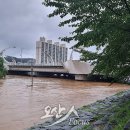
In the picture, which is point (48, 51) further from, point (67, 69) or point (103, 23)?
point (103, 23)

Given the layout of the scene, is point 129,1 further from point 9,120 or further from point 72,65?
point 72,65

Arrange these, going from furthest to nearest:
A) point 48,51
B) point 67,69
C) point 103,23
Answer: point 48,51 → point 67,69 → point 103,23

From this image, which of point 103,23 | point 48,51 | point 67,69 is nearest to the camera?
point 103,23

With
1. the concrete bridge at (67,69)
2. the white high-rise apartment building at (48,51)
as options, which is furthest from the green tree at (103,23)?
the white high-rise apartment building at (48,51)

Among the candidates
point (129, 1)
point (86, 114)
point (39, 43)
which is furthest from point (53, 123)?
point (39, 43)

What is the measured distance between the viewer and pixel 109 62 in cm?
1055

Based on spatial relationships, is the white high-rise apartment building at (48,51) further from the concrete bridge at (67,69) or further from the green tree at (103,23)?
the green tree at (103,23)

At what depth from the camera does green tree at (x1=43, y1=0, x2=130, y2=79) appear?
30.1 feet

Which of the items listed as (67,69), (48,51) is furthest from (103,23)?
(48,51)

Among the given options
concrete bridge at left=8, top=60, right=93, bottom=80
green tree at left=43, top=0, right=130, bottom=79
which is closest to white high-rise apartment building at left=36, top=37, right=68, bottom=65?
concrete bridge at left=8, top=60, right=93, bottom=80

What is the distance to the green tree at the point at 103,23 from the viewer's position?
917cm

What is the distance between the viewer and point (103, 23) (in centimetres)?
919

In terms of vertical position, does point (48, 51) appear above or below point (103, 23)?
above

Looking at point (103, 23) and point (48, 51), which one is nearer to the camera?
point (103, 23)
